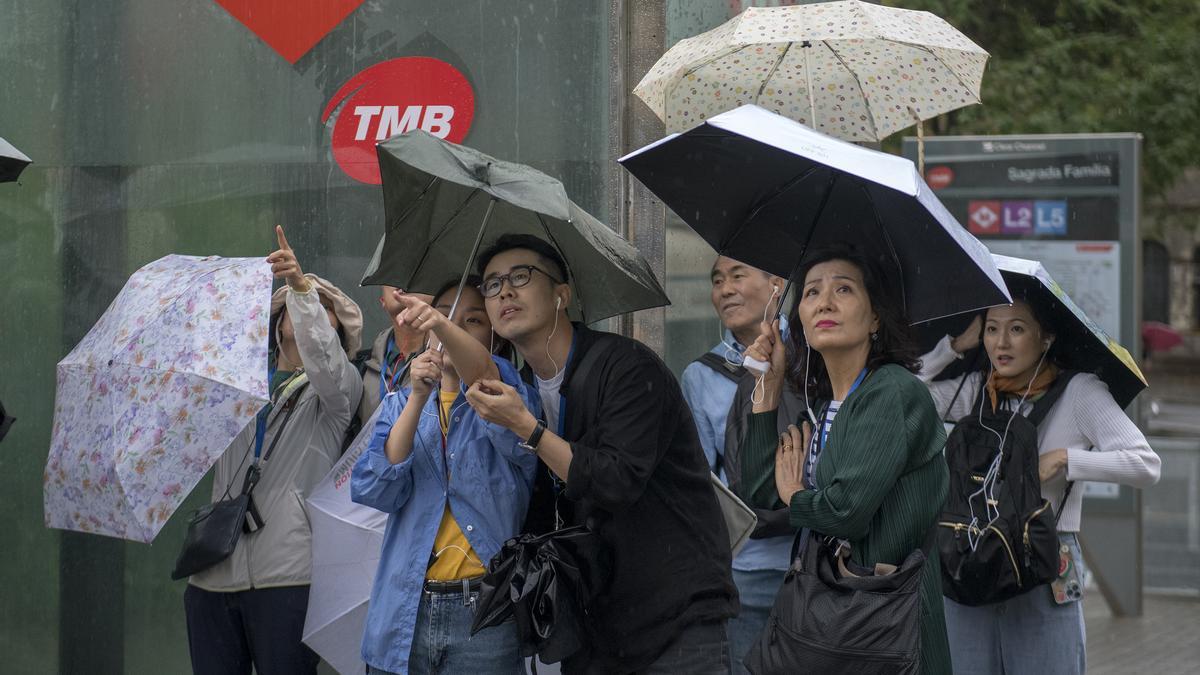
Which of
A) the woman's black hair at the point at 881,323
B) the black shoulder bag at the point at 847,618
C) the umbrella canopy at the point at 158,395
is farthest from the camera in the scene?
the umbrella canopy at the point at 158,395

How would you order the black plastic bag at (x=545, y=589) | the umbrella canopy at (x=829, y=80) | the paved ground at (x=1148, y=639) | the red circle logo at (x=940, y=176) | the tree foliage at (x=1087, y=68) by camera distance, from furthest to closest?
the tree foliage at (x=1087, y=68), the red circle logo at (x=940, y=176), the paved ground at (x=1148, y=639), the umbrella canopy at (x=829, y=80), the black plastic bag at (x=545, y=589)

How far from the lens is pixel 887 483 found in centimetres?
396

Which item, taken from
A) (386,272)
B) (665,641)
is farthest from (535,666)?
(386,272)

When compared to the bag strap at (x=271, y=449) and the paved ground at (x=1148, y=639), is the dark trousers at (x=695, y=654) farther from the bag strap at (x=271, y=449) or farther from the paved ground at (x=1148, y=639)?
the paved ground at (x=1148, y=639)

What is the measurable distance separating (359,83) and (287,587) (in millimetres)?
2441

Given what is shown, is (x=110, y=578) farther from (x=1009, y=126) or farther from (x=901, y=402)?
(x=1009, y=126)

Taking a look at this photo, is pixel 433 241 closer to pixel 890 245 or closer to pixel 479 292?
pixel 479 292

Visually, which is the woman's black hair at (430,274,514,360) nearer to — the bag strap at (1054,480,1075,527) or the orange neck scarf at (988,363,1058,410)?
the orange neck scarf at (988,363,1058,410)

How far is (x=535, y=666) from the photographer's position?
14.1 feet

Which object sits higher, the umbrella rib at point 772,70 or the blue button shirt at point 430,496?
the umbrella rib at point 772,70

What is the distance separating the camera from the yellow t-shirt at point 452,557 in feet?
13.9

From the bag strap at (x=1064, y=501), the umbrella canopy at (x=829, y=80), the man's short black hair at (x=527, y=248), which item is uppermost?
the umbrella canopy at (x=829, y=80)

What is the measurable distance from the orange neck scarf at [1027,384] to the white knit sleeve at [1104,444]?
9 centimetres

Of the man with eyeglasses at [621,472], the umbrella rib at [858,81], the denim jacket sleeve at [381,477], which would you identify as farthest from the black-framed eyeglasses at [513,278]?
A: the umbrella rib at [858,81]
